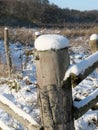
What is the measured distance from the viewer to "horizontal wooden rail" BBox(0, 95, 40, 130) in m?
2.45

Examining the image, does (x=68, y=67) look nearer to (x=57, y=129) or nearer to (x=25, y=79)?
(x=57, y=129)

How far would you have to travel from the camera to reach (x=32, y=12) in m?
45.4

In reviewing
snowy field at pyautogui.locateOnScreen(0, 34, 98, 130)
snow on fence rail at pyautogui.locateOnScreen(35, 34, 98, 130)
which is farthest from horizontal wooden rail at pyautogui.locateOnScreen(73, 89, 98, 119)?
snowy field at pyautogui.locateOnScreen(0, 34, 98, 130)

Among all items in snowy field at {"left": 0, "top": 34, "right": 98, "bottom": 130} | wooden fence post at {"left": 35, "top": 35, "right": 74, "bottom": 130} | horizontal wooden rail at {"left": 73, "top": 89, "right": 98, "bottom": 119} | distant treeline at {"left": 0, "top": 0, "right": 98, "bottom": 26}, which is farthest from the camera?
distant treeline at {"left": 0, "top": 0, "right": 98, "bottom": 26}

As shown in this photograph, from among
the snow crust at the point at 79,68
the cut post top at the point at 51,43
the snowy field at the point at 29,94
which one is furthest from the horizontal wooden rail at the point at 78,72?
the snowy field at the point at 29,94

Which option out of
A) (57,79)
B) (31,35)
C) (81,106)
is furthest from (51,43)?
(31,35)

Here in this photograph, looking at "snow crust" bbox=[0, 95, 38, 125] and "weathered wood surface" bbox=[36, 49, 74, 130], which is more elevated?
"weathered wood surface" bbox=[36, 49, 74, 130]

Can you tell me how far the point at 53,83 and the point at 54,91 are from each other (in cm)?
5

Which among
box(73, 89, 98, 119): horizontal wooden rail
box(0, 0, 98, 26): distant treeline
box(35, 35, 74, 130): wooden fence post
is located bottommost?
box(0, 0, 98, 26): distant treeline

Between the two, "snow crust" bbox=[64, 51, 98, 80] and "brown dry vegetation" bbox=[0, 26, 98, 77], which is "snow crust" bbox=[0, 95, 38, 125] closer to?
"snow crust" bbox=[64, 51, 98, 80]

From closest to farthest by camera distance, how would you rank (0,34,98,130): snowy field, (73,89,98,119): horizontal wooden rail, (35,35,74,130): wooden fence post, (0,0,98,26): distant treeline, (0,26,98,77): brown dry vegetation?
(35,35,74,130): wooden fence post → (73,89,98,119): horizontal wooden rail → (0,34,98,130): snowy field → (0,26,98,77): brown dry vegetation → (0,0,98,26): distant treeline

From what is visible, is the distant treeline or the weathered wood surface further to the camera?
the distant treeline

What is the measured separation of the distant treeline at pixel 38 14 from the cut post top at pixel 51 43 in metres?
36.5

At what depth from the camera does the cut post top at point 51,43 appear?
2.22 m
